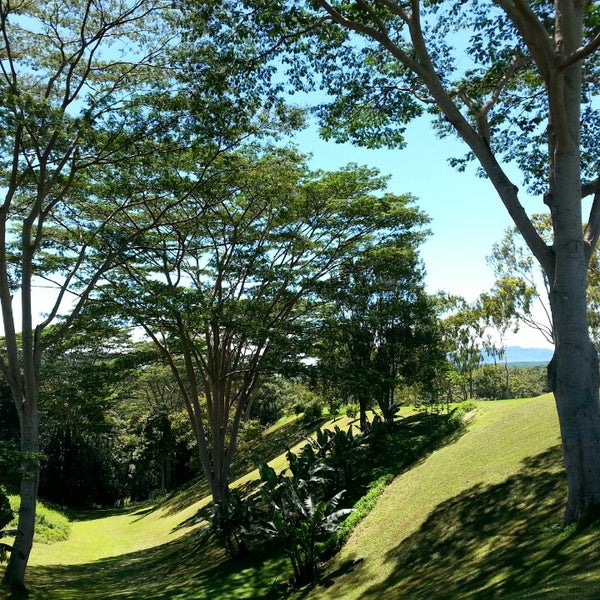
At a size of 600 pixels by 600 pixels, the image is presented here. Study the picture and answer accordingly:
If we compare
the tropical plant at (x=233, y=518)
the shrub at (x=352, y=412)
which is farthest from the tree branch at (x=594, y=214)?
the shrub at (x=352, y=412)

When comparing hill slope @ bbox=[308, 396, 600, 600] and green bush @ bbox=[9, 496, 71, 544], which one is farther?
green bush @ bbox=[9, 496, 71, 544]

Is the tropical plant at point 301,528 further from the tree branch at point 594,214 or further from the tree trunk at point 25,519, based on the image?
the tree branch at point 594,214

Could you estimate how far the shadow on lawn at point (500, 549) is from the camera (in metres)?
5.10

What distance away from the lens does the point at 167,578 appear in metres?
13.1

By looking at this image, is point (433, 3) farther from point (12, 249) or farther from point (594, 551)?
point (12, 249)

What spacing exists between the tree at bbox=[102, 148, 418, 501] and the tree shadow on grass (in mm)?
2417

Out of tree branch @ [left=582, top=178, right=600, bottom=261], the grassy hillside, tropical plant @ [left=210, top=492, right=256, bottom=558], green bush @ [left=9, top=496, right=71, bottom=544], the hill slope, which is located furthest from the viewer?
green bush @ [left=9, top=496, right=71, bottom=544]

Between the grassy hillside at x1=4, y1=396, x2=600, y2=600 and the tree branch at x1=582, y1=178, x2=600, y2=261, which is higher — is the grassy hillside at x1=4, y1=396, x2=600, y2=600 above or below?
below

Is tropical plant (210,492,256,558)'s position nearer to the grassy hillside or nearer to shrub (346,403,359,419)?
the grassy hillside

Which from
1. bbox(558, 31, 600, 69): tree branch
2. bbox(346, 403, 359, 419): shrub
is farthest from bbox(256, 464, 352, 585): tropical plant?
bbox(346, 403, 359, 419): shrub

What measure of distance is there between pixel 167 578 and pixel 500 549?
9595mm

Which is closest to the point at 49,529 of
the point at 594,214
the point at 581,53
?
the point at 594,214

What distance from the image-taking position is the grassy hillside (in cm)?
562

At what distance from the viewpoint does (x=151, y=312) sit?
535 inches
